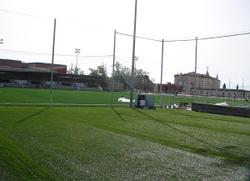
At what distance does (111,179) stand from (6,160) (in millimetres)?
2209

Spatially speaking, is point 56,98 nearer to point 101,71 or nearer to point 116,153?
point 116,153

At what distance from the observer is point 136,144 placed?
9.05 meters

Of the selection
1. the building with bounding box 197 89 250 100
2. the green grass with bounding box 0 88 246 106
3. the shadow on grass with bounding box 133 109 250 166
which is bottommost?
the shadow on grass with bounding box 133 109 250 166

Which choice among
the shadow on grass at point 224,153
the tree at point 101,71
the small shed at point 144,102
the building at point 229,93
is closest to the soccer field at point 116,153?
the shadow on grass at point 224,153

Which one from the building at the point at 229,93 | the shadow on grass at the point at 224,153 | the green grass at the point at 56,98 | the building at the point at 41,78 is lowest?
the shadow on grass at the point at 224,153

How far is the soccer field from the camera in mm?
6055

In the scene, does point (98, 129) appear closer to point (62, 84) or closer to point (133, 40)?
point (133, 40)

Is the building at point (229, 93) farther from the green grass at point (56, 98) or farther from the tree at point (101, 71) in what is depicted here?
the green grass at point (56, 98)

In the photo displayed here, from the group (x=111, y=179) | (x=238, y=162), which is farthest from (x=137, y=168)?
(x=238, y=162)

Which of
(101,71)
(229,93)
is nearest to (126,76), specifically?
(101,71)

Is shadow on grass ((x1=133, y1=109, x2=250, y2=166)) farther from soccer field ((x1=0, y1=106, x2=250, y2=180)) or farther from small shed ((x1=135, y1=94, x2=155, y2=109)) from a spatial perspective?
small shed ((x1=135, y1=94, x2=155, y2=109))

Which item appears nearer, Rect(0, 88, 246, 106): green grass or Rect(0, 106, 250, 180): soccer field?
Rect(0, 106, 250, 180): soccer field

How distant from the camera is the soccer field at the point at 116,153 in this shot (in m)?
6.05

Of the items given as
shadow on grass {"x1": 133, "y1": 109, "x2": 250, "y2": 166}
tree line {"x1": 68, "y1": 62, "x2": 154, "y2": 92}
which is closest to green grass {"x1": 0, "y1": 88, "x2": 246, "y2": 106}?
tree line {"x1": 68, "y1": 62, "x2": 154, "y2": 92}
